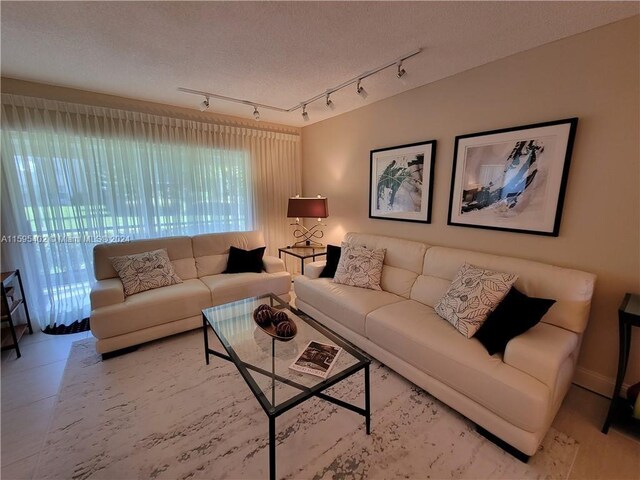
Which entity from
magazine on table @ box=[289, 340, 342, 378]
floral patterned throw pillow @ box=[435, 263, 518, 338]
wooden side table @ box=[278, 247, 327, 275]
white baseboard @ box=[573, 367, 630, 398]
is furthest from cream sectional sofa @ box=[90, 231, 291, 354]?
white baseboard @ box=[573, 367, 630, 398]

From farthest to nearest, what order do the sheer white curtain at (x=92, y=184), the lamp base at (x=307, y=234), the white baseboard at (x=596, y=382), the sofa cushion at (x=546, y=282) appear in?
the lamp base at (x=307, y=234) → the sheer white curtain at (x=92, y=184) → the white baseboard at (x=596, y=382) → the sofa cushion at (x=546, y=282)

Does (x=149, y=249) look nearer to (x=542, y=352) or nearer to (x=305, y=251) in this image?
(x=305, y=251)

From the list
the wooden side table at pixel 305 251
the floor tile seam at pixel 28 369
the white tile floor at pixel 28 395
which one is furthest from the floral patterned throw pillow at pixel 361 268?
the floor tile seam at pixel 28 369

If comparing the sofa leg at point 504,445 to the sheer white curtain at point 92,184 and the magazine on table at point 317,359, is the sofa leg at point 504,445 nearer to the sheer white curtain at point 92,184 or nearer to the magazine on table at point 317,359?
the magazine on table at point 317,359

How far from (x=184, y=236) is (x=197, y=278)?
52 centimetres

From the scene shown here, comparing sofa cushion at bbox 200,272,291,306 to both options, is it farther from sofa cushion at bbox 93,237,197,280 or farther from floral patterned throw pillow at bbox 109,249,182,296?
floral patterned throw pillow at bbox 109,249,182,296

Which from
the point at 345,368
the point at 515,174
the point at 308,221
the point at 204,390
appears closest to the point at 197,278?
the point at 204,390

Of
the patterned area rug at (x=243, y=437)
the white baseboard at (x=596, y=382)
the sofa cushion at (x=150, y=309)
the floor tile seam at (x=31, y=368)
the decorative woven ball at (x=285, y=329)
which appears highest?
the decorative woven ball at (x=285, y=329)

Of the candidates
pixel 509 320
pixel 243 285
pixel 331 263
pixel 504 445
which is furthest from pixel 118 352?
pixel 509 320

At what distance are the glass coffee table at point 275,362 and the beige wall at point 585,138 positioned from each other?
1.58 metres

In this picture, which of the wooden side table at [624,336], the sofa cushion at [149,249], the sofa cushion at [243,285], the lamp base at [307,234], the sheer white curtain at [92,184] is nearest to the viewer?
the wooden side table at [624,336]

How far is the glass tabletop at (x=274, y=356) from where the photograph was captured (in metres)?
1.38

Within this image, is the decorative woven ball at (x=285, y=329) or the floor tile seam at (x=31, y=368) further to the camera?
the floor tile seam at (x=31, y=368)

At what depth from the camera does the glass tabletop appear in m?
1.38
